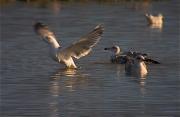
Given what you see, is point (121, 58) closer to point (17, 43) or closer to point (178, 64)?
point (178, 64)

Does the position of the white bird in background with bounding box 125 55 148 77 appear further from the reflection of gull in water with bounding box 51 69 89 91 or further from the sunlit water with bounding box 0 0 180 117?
the reflection of gull in water with bounding box 51 69 89 91

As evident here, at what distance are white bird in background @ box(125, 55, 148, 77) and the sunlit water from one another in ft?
0.60

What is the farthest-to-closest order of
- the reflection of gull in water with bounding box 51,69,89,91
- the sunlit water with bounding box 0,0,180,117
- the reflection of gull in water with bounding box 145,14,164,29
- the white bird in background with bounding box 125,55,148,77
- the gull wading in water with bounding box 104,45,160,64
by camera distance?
the reflection of gull in water with bounding box 145,14,164,29 < the gull wading in water with bounding box 104,45,160,64 < the white bird in background with bounding box 125,55,148,77 < the reflection of gull in water with bounding box 51,69,89,91 < the sunlit water with bounding box 0,0,180,117

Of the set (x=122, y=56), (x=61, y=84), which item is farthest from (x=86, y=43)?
(x=61, y=84)

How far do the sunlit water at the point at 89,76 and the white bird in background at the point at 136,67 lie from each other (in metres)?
0.18

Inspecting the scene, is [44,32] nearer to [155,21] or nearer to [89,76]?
[89,76]

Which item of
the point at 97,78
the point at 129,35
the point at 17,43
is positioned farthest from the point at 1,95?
the point at 129,35

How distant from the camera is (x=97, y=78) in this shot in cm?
1784

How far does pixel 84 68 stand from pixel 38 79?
2302 mm

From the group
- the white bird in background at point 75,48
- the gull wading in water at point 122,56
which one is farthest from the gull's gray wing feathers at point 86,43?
the gull wading in water at point 122,56

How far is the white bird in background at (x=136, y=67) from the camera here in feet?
59.8

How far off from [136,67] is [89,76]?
2.91 ft

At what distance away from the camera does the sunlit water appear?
44.8 feet

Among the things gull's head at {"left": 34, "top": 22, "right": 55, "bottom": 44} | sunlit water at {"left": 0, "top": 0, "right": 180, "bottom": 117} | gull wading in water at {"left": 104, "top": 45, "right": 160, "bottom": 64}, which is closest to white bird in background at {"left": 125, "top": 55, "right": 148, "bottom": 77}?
sunlit water at {"left": 0, "top": 0, "right": 180, "bottom": 117}
